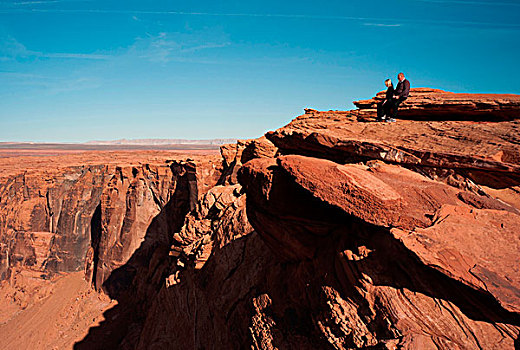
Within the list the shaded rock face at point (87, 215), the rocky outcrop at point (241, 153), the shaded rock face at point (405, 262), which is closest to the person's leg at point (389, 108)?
the shaded rock face at point (405, 262)

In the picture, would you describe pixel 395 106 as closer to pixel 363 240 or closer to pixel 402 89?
pixel 402 89

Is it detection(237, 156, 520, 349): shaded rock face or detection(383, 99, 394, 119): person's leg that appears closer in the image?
detection(237, 156, 520, 349): shaded rock face

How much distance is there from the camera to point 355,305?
5.77 metres

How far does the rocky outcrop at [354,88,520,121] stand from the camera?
748 centimetres

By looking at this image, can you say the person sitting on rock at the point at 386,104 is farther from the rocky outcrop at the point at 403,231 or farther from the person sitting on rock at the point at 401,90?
the rocky outcrop at the point at 403,231

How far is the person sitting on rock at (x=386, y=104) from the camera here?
8.61 meters

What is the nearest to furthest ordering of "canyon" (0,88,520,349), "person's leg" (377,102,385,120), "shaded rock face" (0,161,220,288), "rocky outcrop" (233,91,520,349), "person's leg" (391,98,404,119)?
"rocky outcrop" (233,91,520,349) → "canyon" (0,88,520,349) → "person's leg" (391,98,404,119) → "person's leg" (377,102,385,120) → "shaded rock face" (0,161,220,288)

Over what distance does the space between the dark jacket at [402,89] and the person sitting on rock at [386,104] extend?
16 cm

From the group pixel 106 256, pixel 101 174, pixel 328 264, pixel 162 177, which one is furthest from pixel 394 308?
pixel 101 174

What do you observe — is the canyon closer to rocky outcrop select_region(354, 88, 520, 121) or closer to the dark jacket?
rocky outcrop select_region(354, 88, 520, 121)

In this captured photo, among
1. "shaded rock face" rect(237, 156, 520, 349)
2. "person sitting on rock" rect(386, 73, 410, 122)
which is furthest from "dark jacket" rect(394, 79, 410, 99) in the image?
"shaded rock face" rect(237, 156, 520, 349)

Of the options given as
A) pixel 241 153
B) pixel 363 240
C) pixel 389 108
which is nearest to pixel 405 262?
pixel 363 240

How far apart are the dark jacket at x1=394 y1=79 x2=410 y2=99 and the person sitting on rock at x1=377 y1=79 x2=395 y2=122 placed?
163 mm

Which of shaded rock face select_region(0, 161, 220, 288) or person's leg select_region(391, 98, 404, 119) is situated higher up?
person's leg select_region(391, 98, 404, 119)
